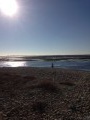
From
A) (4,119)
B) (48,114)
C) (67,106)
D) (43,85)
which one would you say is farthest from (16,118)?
(43,85)

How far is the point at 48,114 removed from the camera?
13.3 meters

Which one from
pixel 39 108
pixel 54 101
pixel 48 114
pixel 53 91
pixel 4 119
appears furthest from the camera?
pixel 53 91

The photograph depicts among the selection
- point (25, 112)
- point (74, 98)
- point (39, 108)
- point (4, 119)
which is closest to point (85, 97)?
point (74, 98)

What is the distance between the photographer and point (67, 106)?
14812 millimetres

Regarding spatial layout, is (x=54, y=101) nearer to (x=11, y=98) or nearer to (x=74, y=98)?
(x=74, y=98)

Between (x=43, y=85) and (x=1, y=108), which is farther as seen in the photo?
(x=43, y=85)

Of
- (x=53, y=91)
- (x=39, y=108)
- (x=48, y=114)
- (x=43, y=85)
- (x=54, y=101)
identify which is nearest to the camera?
(x=48, y=114)

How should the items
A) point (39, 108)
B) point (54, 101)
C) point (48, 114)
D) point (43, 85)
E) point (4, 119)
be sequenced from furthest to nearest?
1. point (43, 85)
2. point (54, 101)
3. point (39, 108)
4. point (48, 114)
5. point (4, 119)

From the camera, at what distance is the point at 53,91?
63.6 ft

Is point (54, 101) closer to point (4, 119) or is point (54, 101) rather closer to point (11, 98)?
point (11, 98)

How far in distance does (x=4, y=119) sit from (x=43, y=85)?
8.91 m

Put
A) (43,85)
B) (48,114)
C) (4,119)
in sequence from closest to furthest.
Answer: (4,119)
(48,114)
(43,85)

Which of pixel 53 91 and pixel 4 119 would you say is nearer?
pixel 4 119

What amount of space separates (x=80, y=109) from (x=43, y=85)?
7.24 metres
